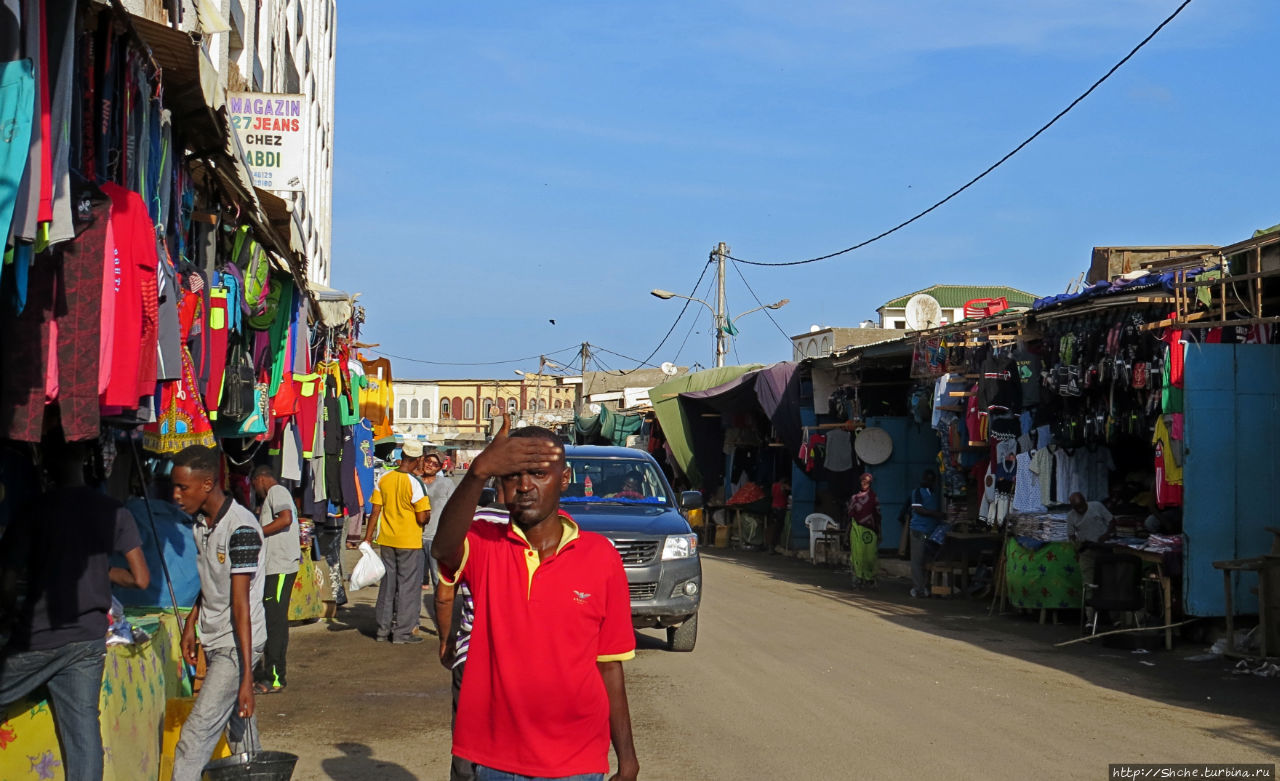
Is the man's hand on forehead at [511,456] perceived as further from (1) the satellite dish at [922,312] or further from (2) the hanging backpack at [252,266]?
(1) the satellite dish at [922,312]

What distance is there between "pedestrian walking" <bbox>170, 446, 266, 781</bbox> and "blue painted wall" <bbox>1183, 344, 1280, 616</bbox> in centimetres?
997

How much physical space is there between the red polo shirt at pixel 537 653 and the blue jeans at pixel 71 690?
2123mm

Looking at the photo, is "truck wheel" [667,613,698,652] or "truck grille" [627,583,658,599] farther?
"truck wheel" [667,613,698,652]

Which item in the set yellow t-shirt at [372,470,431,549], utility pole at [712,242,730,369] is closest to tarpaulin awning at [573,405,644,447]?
utility pole at [712,242,730,369]

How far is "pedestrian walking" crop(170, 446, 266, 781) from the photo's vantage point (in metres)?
6.16

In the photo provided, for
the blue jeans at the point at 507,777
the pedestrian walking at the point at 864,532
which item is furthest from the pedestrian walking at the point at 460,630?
the pedestrian walking at the point at 864,532

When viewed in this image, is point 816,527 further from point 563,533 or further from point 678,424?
point 563,533

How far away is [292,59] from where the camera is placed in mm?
24859

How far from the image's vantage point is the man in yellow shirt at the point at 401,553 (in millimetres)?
13430

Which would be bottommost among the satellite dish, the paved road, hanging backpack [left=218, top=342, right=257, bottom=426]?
the paved road

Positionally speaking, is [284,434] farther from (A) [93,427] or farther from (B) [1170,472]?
(B) [1170,472]

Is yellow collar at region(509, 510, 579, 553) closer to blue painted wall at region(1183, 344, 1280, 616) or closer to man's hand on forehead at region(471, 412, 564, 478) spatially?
man's hand on forehead at region(471, 412, 564, 478)

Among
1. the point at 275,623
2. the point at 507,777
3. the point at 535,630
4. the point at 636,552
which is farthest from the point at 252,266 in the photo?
the point at 507,777

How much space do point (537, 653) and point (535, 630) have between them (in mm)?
70
